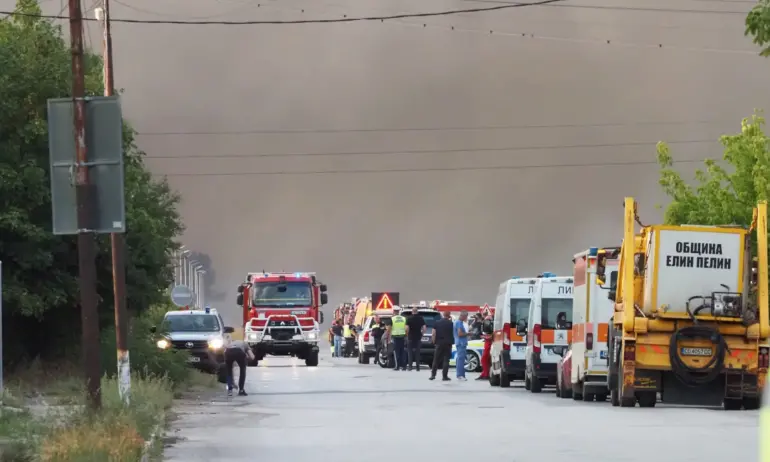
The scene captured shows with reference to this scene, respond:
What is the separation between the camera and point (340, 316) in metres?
97.9

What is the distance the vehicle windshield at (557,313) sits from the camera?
3155 centimetres

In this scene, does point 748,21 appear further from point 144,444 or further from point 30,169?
point 30,169

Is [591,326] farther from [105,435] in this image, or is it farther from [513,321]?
[105,435]

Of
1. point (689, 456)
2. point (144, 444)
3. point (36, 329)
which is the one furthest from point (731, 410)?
point (36, 329)

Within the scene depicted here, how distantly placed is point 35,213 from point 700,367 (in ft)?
41.1

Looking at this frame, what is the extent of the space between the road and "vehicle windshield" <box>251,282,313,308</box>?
22957 millimetres

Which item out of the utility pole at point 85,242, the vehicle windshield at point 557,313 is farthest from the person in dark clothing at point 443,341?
the utility pole at point 85,242

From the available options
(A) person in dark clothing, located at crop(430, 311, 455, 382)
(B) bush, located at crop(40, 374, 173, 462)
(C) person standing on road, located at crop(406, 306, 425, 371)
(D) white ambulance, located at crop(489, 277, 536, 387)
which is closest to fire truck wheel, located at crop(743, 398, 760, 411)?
(D) white ambulance, located at crop(489, 277, 536, 387)

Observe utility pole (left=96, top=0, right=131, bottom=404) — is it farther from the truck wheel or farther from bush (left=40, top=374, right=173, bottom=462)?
the truck wheel

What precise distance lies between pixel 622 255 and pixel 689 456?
10.4 meters

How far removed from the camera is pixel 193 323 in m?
40.2

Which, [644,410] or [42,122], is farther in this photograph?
[42,122]

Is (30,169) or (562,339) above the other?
(30,169)

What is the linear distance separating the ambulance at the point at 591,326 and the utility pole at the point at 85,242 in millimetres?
11468
